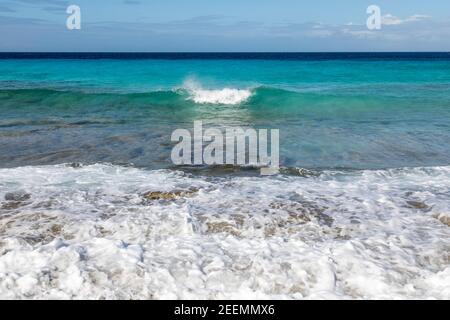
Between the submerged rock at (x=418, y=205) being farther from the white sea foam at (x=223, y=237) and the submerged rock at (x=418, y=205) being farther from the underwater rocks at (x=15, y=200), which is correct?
the underwater rocks at (x=15, y=200)

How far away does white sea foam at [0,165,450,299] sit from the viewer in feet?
13.8

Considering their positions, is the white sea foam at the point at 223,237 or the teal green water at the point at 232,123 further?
the teal green water at the point at 232,123

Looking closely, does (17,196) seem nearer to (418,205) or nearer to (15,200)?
(15,200)

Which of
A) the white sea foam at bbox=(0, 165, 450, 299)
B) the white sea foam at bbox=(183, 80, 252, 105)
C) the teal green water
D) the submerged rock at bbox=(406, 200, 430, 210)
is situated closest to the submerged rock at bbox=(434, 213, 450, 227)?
the white sea foam at bbox=(0, 165, 450, 299)

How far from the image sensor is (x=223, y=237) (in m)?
5.30

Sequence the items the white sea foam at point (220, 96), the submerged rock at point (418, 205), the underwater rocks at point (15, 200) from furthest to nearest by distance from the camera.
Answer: the white sea foam at point (220, 96) < the submerged rock at point (418, 205) < the underwater rocks at point (15, 200)

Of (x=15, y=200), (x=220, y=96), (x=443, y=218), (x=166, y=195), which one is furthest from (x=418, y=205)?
(x=220, y=96)

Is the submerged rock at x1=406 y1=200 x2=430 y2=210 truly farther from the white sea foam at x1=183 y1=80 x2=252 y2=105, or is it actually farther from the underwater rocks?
the white sea foam at x1=183 y1=80 x2=252 y2=105

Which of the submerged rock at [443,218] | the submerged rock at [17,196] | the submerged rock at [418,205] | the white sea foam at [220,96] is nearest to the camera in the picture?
the submerged rock at [443,218]

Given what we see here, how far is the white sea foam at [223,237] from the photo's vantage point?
4.21 m

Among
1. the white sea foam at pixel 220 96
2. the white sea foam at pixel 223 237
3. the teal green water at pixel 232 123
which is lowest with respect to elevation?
the white sea foam at pixel 223 237

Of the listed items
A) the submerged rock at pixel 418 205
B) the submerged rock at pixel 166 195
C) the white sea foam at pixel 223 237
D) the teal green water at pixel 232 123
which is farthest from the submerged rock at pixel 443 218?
the submerged rock at pixel 166 195

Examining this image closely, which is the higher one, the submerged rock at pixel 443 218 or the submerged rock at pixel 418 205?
the submerged rock at pixel 418 205

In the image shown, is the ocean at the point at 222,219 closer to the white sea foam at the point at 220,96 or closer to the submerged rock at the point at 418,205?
the submerged rock at the point at 418,205
